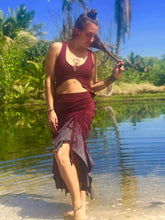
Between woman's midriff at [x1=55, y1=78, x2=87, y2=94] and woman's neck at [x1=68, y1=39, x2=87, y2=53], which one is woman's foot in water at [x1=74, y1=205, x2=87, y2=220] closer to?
woman's midriff at [x1=55, y1=78, x2=87, y2=94]

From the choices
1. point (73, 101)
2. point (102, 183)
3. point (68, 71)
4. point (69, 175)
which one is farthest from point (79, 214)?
point (102, 183)

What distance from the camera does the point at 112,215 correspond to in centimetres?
338

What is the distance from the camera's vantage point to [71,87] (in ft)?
10.7

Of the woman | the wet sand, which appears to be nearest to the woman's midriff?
the woman

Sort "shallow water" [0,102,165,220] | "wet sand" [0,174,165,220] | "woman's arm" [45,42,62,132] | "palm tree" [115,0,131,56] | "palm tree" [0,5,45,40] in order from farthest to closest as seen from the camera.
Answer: "palm tree" [0,5,45,40], "palm tree" [115,0,131,56], "shallow water" [0,102,165,220], "wet sand" [0,174,165,220], "woman's arm" [45,42,62,132]

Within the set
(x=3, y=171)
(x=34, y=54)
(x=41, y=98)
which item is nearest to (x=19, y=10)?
(x=34, y=54)

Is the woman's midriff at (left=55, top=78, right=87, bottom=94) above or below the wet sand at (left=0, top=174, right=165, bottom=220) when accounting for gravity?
above

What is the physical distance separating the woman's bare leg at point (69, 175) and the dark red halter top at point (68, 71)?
57 cm

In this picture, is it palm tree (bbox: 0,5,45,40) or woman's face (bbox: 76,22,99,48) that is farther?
palm tree (bbox: 0,5,45,40)

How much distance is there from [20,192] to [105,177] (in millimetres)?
1089

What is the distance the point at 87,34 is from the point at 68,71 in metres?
0.36

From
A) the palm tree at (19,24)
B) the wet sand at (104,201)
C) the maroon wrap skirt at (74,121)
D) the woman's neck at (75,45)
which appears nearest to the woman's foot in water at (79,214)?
the wet sand at (104,201)

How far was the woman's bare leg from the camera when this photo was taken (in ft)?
10.4

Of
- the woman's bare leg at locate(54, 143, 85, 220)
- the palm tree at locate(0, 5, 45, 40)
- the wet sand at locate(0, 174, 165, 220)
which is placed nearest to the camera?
the woman's bare leg at locate(54, 143, 85, 220)
